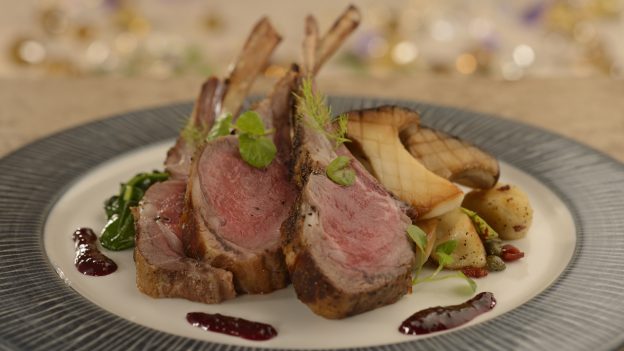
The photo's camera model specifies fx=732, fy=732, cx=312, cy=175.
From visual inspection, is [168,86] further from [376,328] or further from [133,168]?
[376,328]

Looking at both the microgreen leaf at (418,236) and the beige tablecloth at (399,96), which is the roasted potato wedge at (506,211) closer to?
the microgreen leaf at (418,236)

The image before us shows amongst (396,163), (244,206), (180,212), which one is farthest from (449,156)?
(180,212)

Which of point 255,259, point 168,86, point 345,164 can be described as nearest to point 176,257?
point 255,259

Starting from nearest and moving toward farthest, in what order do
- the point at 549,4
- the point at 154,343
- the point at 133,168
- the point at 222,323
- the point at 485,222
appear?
the point at 154,343 < the point at 222,323 < the point at 485,222 < the point at 133,168 < the point at 549,4

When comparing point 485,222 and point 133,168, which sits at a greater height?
point 133,168

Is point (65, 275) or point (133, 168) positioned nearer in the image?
point (65, 275)

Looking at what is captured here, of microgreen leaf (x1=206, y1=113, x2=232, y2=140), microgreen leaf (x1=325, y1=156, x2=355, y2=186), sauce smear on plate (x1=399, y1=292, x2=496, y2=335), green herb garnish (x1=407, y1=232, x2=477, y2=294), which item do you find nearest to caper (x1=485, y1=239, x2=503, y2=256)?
green herb garnish (x1=407, y1=232, x2=477, y2=294)
